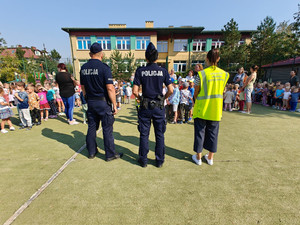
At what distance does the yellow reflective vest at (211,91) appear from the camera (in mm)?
2751

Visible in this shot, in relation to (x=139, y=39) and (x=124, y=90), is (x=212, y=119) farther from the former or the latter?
(x=139, y=39)

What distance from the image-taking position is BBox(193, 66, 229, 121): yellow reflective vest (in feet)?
9.03

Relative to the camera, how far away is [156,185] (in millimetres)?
2508

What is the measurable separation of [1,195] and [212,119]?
364 centimetres

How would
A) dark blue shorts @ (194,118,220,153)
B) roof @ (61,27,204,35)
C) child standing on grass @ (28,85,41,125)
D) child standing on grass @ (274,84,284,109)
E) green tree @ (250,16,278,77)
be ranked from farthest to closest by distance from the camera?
roof @ (61,27,204,35)
green tree @ (250,16,278,77)
child standing on grass @ (274,84,284,109)
child standing on grass @ (28,85,41,125)
dark blue shorts @ (194,118,220,153)

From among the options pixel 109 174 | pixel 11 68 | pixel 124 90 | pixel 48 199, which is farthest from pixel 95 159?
pixel 11 68

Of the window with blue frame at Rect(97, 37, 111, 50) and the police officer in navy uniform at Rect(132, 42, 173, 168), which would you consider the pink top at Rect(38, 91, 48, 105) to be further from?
the window with blue frame at Rect(97, 37, 111, 50)

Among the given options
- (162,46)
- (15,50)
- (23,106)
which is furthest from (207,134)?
(15,50)

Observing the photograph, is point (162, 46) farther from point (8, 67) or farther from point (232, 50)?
point (8, 67)

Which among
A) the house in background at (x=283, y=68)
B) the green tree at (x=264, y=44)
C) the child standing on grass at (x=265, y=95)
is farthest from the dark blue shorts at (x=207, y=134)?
the green tree at (x=264, y=44)

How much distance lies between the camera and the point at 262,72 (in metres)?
20.8

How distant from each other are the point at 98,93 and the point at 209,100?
7.12 ft

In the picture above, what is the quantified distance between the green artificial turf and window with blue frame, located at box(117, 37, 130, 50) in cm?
2262

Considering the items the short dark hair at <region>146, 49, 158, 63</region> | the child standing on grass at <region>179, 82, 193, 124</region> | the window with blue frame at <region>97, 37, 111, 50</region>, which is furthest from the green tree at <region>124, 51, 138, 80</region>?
the short dark hair at <region>146, 49, 158, 63</region>
